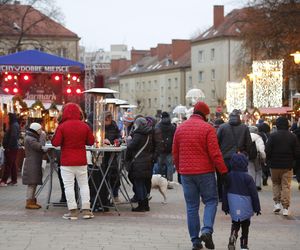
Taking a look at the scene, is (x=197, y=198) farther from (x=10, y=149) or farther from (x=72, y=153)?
(x=10, y=149)

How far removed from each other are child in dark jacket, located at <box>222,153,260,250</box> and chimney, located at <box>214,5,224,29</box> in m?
73.8

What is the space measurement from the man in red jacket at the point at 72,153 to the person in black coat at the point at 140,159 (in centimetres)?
142

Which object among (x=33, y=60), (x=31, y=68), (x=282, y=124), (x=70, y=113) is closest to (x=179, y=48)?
(x=33, y=60)

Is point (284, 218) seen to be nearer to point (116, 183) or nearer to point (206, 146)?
point (116, 183)

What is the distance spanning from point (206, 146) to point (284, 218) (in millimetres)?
4265

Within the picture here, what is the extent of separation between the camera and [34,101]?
28781mm

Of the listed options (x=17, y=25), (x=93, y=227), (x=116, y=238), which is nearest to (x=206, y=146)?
(x=116, y=238)

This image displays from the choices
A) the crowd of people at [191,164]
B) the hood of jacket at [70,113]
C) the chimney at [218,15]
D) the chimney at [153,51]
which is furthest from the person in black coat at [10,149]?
the chimney at [153,51]

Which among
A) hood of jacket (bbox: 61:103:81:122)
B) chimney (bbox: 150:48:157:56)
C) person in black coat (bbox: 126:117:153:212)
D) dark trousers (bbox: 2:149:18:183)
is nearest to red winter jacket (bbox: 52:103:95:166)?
hood of jacket (bbox: 61:103:81:122)

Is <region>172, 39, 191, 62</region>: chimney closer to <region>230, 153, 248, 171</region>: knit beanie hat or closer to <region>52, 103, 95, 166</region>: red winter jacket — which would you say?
<region>52, 103, 95, 166</region>: red winter jacket

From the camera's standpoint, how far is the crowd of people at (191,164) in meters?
9.83

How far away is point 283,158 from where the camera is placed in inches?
543

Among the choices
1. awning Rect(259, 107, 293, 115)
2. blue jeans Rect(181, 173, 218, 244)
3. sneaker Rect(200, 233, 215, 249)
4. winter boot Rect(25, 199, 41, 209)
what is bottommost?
winter boot Rect(25, 199, 41, 209)

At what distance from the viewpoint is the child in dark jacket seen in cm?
970
